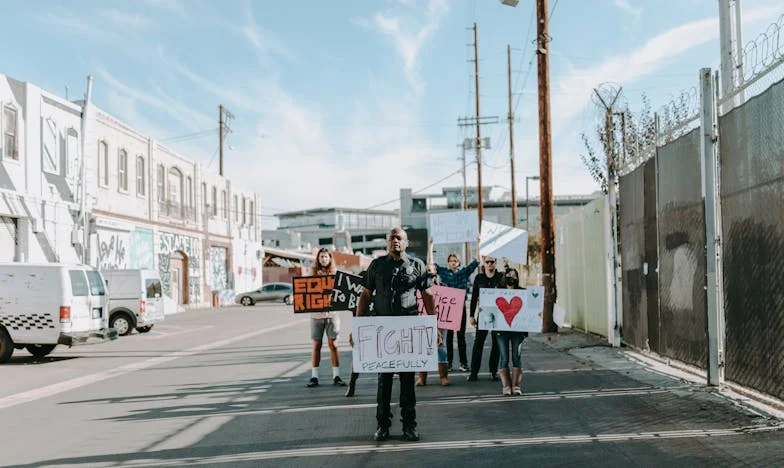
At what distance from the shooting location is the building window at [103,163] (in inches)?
1396

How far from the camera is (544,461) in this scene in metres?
6.27

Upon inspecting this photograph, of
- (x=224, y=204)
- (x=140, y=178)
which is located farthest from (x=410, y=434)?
(x=224, y=204)

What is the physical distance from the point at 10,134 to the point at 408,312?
23.3 metres

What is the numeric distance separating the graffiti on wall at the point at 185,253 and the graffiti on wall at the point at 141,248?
1.20 m

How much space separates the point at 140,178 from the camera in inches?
1599

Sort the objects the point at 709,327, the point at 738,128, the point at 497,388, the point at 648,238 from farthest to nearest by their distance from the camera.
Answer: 1. the point at 648,238
2. the point at 497,388
3. the point at 709,327
4. the point at 738,128

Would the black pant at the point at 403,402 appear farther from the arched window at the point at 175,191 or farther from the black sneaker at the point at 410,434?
the arched window at the point at 175,191

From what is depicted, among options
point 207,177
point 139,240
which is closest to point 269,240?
point 207,177

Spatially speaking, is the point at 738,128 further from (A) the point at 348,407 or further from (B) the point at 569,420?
(A) the point at 348,407

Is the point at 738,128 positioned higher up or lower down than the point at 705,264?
higher up

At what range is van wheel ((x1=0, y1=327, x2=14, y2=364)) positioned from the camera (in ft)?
53.0

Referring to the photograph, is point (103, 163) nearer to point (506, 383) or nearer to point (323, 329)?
point (323, 329)

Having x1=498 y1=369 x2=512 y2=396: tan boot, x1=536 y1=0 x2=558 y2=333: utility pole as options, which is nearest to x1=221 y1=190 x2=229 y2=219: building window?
x1=536 y1=0 x2=558 y2=333: utility pole

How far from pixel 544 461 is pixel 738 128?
4714 millimetres
